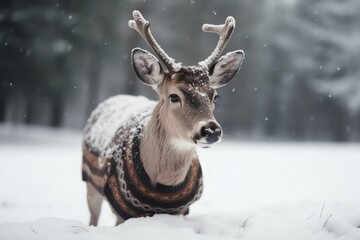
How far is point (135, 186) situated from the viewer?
3.88m

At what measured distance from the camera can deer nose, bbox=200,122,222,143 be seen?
3.43 metres

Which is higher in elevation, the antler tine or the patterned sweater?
the antler tine

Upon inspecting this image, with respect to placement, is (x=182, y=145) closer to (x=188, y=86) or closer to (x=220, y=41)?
(x=188, y=86)

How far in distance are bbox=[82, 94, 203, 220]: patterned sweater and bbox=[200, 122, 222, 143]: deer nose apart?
0.74m

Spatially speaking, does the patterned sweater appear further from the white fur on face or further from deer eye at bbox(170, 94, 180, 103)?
deer eye at bbox(170, 94, 180, 103)

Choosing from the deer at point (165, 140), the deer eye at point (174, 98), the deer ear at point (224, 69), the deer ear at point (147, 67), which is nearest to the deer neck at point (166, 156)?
the deer at point (165, 140)

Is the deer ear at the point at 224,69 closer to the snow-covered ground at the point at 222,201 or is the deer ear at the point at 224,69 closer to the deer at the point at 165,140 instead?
the deer at the point at 165,140

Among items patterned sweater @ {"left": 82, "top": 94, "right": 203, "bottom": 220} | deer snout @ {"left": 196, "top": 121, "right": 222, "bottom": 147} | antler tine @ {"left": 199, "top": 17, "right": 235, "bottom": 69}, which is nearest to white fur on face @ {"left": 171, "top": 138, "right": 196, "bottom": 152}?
patterned sweater @ {"left": 82, "top": 94, "right": 203, "bottom": 220}

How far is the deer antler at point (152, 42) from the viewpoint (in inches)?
162

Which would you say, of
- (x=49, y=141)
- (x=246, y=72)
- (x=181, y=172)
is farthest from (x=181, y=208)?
(x=246, y=72)

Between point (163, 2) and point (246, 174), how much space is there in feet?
37.8

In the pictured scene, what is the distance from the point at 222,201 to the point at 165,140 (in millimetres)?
4124

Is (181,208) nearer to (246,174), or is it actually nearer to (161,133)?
(161,133)

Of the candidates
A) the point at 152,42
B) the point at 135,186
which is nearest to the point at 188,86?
the point at 152,42
